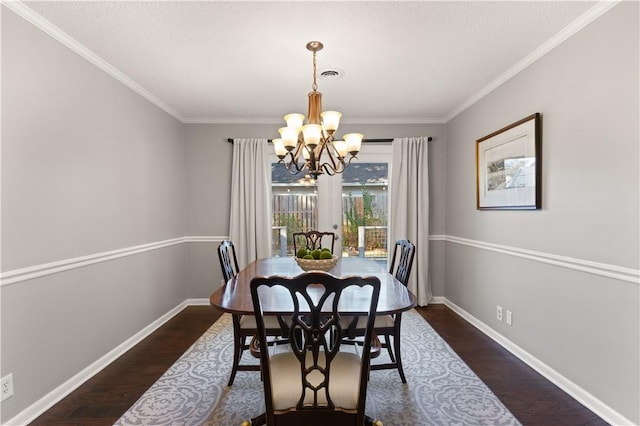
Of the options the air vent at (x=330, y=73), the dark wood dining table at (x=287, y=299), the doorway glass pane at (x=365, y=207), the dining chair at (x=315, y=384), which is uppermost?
the air vent at (x=330, y=73)

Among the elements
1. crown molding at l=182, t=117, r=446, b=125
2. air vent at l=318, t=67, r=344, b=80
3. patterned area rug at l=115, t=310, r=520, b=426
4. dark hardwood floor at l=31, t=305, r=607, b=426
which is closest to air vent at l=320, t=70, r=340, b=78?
air vent at l=318, t=67, r=344, b=80

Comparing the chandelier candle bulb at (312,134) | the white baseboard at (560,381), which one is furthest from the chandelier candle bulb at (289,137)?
the white baseboard at (560,381)

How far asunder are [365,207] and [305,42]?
2.53 metres

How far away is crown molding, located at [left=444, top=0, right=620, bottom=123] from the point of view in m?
2.02

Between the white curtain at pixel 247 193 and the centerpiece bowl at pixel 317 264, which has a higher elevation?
the white curtain at pixel 247 193

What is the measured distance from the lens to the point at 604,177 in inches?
80.0

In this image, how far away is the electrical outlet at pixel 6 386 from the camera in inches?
72.9

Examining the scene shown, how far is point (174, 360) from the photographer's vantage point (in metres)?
2.82

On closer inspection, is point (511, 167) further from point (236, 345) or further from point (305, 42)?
point (236, 345)

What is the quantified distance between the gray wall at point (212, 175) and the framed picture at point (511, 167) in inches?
42.8

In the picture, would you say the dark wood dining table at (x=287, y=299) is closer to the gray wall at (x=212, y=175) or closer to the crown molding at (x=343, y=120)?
the gray wall at (x=212, y=175)

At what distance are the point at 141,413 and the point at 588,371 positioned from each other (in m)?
2.79

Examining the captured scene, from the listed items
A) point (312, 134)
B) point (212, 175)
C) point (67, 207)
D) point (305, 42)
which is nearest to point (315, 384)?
point (312, 134)

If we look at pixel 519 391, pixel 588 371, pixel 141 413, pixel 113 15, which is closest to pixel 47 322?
pixel 141 413
